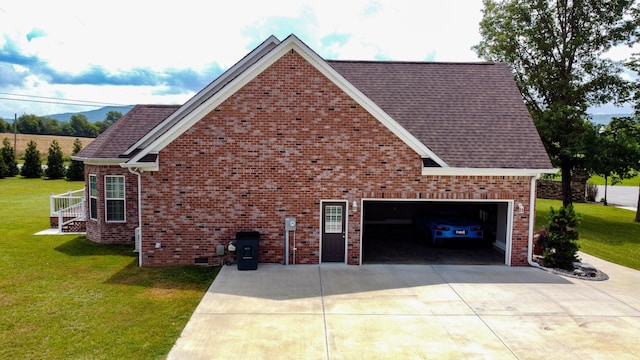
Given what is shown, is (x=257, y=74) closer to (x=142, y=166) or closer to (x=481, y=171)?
(x=142, y=166)

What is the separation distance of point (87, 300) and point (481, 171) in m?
10.8

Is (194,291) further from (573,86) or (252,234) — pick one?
(573,86)

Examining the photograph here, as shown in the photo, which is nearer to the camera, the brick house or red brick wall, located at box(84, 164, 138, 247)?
the brick house

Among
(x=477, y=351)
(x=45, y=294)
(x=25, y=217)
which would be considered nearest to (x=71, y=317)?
(x=45, y=294)

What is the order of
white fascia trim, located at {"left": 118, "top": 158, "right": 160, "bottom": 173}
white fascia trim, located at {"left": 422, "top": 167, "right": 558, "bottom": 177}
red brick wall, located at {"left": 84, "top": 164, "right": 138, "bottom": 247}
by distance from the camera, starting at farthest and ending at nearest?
red brick wall, located at {"left": 84, "top": 164, "right": 138, "bottom": 247} < white fascia trim, located at {"left": 422, "top": 167, "right": 558, "bottom": 177} < white fascia trim, located at {"left": 118, "top": 158, "right": 160, "bottom": 173}

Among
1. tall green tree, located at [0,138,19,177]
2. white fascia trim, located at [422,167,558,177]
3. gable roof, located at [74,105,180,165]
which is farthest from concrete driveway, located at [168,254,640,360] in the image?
tall green tree, located at [0,138,19,177]

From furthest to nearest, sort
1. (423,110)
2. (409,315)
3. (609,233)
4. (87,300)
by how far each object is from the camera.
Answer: (609,233)
(423,110)
(87,300)
(409,315)

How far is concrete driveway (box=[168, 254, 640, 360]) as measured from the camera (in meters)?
7.91

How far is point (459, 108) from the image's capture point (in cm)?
1552

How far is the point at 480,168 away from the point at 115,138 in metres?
12.6

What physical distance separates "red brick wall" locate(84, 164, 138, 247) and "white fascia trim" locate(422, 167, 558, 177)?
32.7ft

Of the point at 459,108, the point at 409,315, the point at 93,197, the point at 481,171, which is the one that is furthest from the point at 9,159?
the point at 409,315

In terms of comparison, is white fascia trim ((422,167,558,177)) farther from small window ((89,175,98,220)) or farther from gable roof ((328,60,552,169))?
small window ((89,175,98,220))

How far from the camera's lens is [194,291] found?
10695mm
